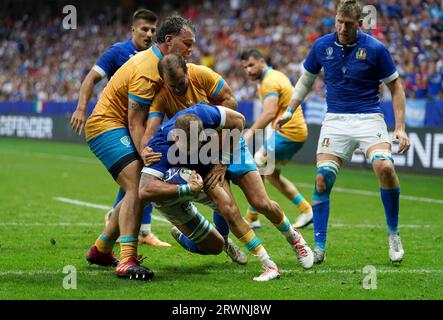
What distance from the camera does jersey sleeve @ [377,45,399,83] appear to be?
8383 millimetres

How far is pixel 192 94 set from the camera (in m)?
7.75

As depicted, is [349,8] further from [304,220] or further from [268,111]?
[304,220]

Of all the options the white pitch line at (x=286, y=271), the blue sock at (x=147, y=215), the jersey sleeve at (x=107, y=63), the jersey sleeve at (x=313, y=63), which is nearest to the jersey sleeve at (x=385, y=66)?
the jersey sleeve at (x=313, y=63)

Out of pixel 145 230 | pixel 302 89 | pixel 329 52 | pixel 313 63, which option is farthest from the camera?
pixel 145 230

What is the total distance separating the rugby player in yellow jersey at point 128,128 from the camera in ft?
25.0

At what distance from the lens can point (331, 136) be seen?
339 inches

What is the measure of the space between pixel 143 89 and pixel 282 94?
4.32 meters

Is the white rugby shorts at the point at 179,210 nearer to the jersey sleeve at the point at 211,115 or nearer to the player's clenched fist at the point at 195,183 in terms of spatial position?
the player's clenched fist at the point at 195,183

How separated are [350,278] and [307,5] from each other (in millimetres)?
22515

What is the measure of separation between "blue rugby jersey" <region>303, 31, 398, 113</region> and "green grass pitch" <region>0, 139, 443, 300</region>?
161 centimetres

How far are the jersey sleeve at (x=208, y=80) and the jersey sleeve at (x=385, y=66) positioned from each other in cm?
172

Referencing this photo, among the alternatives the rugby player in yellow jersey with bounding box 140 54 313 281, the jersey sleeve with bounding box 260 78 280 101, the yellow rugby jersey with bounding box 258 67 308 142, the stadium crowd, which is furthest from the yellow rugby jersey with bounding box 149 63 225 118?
the stadium crowd

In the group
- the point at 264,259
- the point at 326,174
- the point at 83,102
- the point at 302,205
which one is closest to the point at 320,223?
the point at 326,174

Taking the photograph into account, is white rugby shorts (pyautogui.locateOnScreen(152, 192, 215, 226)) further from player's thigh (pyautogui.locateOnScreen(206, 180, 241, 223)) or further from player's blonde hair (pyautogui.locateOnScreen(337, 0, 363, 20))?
player's blonde hair (pyautogui.locateOnScreen(337, 0, 363, 20))
